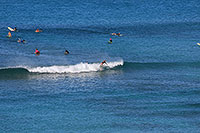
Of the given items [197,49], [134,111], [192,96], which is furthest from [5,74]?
[197,49]

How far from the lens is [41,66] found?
67750 millimetres

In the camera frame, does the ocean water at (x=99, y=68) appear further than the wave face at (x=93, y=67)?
No

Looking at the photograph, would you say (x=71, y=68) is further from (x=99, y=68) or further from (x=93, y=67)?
(x=99, y=68)

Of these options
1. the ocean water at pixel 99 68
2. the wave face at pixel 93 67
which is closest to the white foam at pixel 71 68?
the wave face at pixel 93 67

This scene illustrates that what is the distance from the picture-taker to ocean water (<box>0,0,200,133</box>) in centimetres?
5081

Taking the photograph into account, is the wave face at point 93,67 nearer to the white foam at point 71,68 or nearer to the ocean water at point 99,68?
the white foam at point 71,68

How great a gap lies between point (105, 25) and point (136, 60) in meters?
19.0

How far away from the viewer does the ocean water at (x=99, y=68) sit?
167ft

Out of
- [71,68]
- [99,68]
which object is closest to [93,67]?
[99,68]

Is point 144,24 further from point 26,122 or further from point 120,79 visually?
point 26,122

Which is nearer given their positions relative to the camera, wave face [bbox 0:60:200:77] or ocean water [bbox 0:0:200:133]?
ocean water [bbox 0:0:200:133]

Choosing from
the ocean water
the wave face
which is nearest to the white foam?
the wave face

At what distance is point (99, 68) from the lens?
68.2 meters

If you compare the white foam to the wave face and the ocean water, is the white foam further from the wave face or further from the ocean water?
the ocean water
